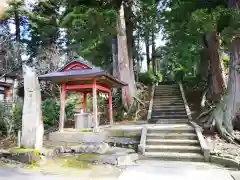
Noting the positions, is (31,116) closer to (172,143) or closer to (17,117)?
(172,143)

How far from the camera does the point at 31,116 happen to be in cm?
673

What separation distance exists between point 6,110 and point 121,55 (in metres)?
6.94

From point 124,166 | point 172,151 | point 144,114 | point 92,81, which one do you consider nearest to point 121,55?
point 144,114

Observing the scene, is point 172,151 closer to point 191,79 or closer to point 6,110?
point 6,110

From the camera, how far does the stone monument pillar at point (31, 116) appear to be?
662 centimetres

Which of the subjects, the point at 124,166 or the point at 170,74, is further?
the point at 170,74

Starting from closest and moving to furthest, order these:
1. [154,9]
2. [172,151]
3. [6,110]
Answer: [172,151]
[6,110]
[154,9]

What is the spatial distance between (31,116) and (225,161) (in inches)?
211

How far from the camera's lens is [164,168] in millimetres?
5805

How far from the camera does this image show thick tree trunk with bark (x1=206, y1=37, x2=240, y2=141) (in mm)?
8414

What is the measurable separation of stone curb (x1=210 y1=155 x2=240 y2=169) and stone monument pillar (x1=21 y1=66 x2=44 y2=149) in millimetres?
4847

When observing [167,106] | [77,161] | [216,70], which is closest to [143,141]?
[77,161]

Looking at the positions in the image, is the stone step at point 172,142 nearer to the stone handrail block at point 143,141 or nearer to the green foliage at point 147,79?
the stone handrail block at point 143,141

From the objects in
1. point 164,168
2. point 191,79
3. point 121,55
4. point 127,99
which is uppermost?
point 121,55
